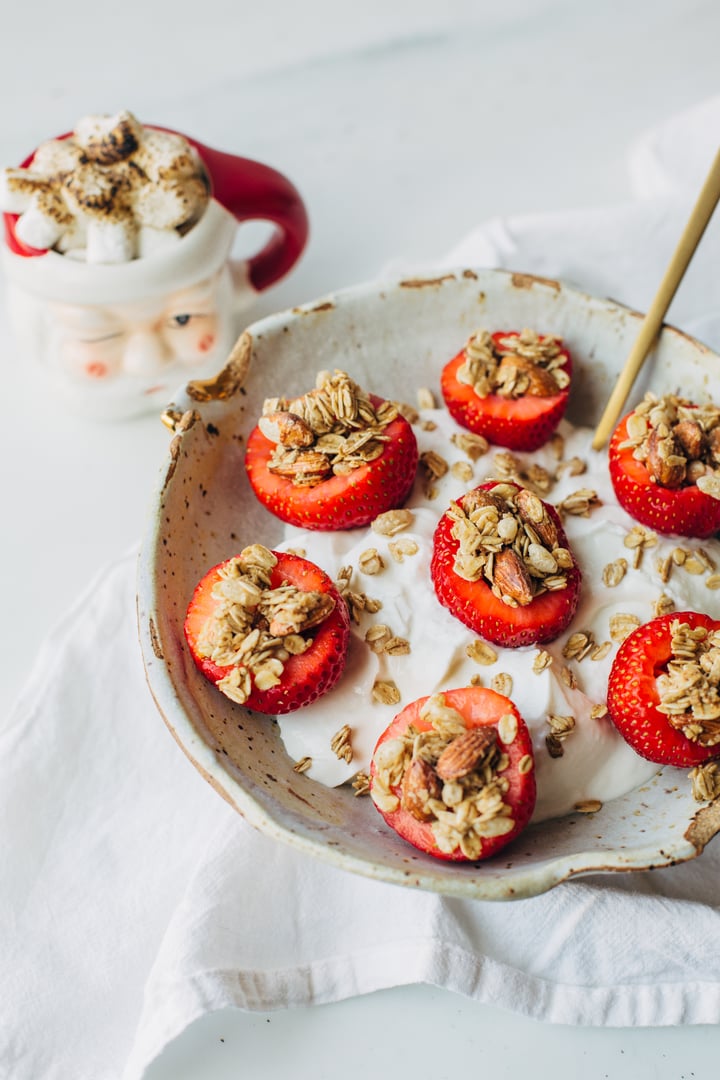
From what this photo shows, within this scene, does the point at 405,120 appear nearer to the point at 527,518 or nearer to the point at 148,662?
the point at 527,518

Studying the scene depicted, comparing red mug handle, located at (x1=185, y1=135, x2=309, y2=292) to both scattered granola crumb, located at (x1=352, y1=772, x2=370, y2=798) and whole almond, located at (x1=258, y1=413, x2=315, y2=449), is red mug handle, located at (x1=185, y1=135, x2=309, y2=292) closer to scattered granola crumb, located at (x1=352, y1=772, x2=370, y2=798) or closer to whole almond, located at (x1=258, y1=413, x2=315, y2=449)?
whole almond, located at (x1=258, y1=413, x2=315, y2=449)

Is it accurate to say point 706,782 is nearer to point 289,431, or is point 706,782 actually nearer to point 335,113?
point 289,431

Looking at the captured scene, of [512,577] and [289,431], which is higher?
[289,431]

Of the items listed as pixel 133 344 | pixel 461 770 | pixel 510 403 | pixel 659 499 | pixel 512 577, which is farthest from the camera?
pixel 133 344

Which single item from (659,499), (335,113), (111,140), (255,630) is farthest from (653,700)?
(335,113)

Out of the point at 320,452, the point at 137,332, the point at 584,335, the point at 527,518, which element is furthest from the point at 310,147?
the point at 527,518

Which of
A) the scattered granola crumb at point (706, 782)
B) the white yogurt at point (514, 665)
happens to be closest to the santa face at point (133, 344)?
the white yogurt at point (514, 665)
